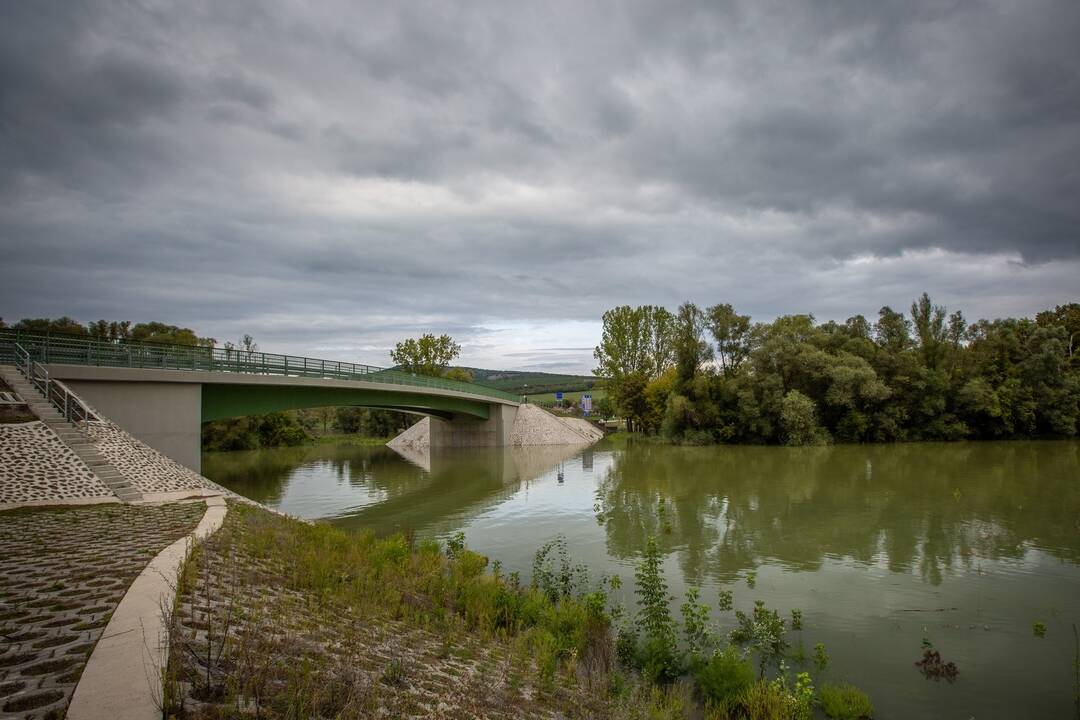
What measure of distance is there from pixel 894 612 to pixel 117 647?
12544 mm

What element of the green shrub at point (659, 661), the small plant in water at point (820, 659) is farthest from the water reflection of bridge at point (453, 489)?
the small plant in water at point (820, 659)

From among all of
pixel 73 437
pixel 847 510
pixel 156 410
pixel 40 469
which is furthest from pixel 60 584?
pixel 847 510

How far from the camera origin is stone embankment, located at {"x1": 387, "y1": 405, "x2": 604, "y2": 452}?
225ft

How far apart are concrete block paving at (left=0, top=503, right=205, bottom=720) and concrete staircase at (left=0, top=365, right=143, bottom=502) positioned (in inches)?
92.8

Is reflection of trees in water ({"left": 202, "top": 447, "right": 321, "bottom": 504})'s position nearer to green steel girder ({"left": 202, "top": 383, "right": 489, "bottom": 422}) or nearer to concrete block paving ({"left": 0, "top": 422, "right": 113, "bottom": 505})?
green steel girder ({"left": 202, "top": 383, "right": 489, "bottom": 422})

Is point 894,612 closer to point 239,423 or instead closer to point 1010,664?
point 1010,664

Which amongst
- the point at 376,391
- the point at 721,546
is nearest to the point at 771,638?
the point at 721,546

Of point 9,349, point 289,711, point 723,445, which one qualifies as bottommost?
point 723,445

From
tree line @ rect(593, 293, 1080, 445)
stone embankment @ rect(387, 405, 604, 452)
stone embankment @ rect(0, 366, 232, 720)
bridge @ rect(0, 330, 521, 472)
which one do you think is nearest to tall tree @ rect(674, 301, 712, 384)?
tree line @ rect(593, 293, 1080, 445)

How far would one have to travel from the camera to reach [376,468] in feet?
149

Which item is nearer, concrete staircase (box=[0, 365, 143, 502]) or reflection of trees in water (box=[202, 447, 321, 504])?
concrete staircase (box=[0, 365, 143, 502])

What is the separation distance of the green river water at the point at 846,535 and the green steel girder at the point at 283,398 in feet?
16.0

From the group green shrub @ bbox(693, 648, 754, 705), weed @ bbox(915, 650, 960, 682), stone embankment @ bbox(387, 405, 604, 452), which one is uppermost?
green shrub @ bbox(693, 648, 754, 705)

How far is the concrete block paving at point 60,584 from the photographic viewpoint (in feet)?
16.9
